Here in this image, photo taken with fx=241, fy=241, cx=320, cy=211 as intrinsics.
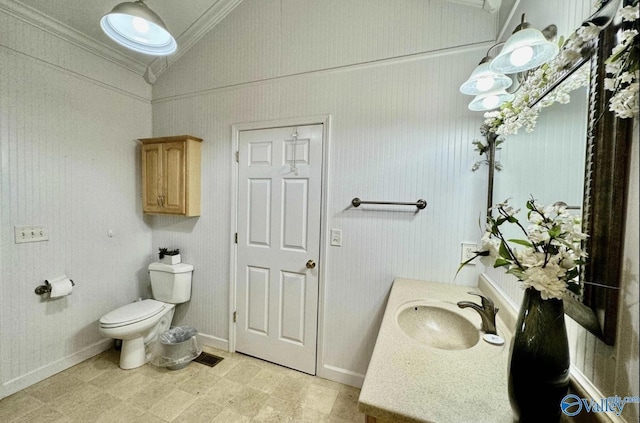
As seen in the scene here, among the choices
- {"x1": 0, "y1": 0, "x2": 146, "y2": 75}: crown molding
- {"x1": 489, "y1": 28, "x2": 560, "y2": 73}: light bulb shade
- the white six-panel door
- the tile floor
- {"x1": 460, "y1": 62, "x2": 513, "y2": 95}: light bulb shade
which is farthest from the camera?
the white six-panel door

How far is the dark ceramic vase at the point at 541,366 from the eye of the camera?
0.56 m

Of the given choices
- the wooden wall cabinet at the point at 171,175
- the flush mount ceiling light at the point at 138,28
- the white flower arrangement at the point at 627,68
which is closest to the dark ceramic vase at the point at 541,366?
the white flower arrangement at the point at 627,68

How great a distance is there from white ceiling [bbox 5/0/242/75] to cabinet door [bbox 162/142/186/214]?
92 centimetres

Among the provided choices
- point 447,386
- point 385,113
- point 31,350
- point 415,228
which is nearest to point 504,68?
point 385,113

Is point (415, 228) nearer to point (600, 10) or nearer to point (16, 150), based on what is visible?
point (600, 10)

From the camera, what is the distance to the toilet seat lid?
6.14 ft

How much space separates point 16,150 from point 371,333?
2.88 metres

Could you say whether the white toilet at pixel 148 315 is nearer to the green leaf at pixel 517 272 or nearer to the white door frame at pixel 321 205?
the white door frame at pixel 321 205

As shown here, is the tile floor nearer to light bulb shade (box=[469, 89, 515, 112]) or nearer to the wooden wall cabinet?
the wooden wall cabinet

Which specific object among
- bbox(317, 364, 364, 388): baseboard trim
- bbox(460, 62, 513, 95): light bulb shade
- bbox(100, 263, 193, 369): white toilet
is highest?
bbox(460, 62, 513, 95): light bulb shade

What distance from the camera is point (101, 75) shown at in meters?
2.16

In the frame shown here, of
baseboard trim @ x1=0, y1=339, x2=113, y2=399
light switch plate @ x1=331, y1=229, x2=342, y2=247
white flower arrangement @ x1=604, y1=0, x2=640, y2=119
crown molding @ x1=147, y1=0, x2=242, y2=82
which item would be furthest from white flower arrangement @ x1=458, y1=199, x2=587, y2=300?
baseboard trim @ x1=0, y1=339, x2=113, y2=399
